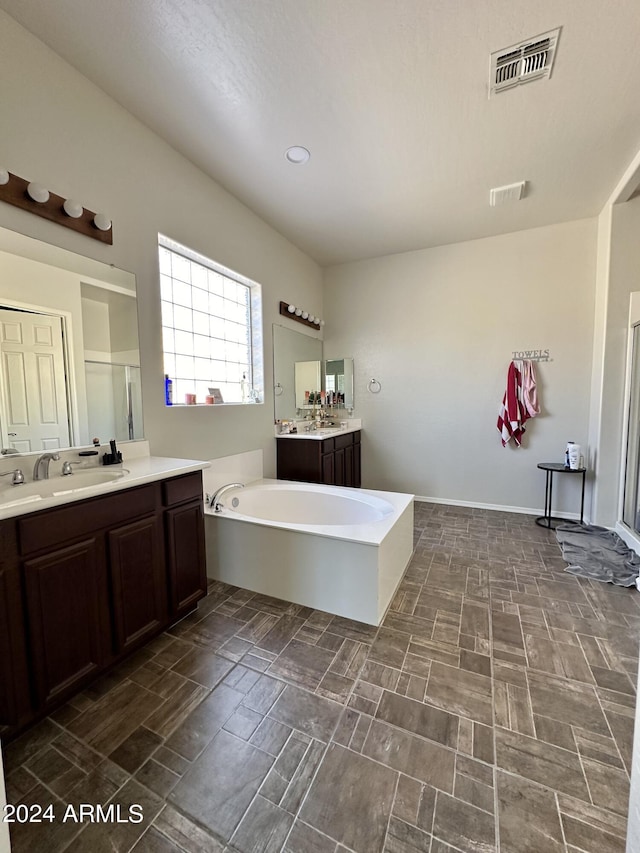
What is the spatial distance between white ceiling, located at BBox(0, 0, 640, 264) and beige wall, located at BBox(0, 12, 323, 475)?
132mm

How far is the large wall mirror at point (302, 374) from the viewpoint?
3695 millimetres

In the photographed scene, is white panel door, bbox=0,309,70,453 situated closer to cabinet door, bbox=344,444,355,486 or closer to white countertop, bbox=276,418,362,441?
white countertop, bbox=276,418,362,441

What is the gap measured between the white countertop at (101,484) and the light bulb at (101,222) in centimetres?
135

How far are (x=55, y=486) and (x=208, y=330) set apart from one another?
178 cm

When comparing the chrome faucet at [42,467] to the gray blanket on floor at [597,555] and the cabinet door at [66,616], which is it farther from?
the gray blanket on floor at [597,555]

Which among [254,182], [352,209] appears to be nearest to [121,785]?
[254,182]

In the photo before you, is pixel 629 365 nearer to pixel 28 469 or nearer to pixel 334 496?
pixel 334 496

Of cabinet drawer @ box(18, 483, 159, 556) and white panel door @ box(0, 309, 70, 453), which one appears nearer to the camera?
cabinet drawer @ box(18, 483, 159, 556)

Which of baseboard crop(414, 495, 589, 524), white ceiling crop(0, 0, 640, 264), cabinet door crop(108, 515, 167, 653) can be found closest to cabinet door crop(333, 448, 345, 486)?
baseboard crop(414, 495, 589, 524)

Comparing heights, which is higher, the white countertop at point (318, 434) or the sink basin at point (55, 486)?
the white countertop at point (318, 434)

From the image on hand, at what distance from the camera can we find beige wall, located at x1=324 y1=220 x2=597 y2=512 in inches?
138

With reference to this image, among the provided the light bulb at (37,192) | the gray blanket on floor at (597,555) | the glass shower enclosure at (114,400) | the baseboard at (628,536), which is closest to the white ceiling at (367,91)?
the light bulb at (37,192)

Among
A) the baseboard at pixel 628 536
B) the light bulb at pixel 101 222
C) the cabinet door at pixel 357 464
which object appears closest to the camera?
the light bulb at pixel 101 222

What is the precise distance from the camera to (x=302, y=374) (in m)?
4.18
